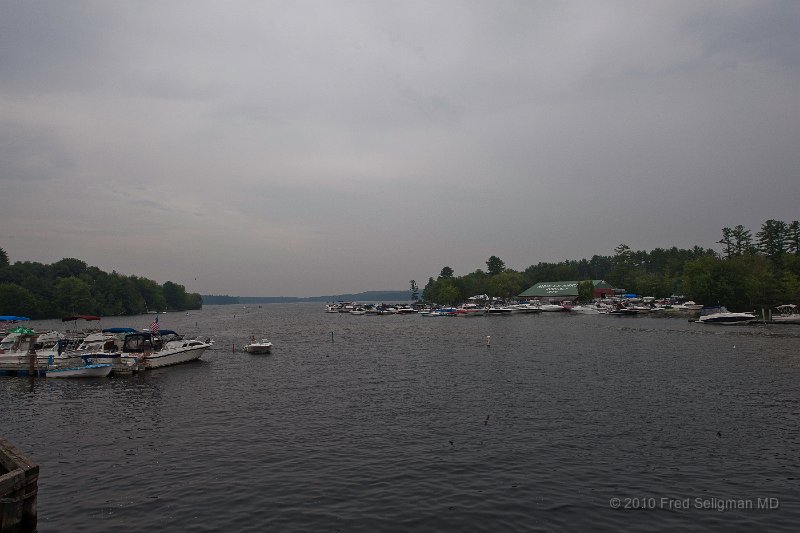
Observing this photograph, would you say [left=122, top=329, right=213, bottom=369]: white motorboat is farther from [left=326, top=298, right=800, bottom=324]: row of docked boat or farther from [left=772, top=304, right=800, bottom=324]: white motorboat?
[left=772, top=304, right=800, bottom=324]: white motorboat

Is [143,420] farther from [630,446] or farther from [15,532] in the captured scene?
[630,446]

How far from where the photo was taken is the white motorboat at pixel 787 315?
94.9 m

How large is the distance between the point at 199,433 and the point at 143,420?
20.5 ft

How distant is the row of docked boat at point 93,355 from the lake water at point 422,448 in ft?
8.64

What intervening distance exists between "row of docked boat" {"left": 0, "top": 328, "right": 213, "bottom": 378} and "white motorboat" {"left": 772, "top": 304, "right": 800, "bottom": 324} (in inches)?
4150

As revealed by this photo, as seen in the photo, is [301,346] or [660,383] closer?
[660,383]

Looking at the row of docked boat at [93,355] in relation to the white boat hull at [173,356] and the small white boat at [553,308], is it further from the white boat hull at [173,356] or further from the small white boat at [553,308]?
the small white boat at [553,308]

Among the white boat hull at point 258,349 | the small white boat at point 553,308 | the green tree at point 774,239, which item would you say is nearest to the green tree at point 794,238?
the green tree at point 774,239

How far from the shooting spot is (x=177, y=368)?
2191 inches

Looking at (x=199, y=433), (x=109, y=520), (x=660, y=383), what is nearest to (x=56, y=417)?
(x=199, y=433)

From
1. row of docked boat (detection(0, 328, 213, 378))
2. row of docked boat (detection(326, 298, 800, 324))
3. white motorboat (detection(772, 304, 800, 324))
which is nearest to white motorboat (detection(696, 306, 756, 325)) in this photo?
row of docked boat (detection(326, 298, 800, 324))

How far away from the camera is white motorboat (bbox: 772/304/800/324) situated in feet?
311

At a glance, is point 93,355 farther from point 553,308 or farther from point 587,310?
point 553,308

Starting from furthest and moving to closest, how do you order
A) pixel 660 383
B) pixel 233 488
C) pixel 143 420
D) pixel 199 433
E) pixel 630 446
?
pixel 660 383 → pixel 143 420 → pixel 199 433 → pixel 630 446 → pixel 233 488
